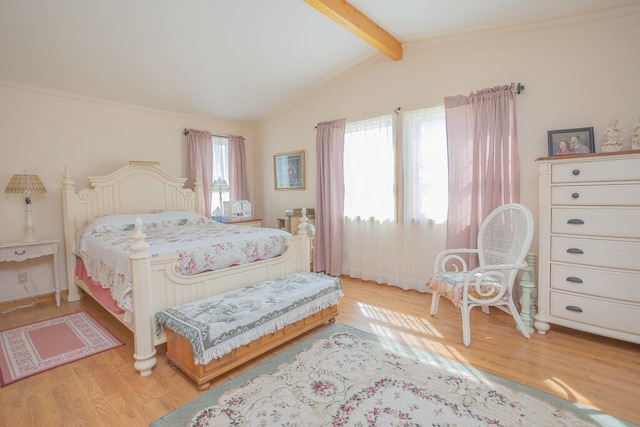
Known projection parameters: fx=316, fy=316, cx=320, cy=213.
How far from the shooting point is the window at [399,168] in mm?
3539

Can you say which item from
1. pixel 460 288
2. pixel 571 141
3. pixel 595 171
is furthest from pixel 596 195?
pixel 460 288

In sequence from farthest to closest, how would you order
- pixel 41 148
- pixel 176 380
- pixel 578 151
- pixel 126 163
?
1. pixel 126 163
2. pixel 41 148
3. pixel 578 151
4. pixel 176 380

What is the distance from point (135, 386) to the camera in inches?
79.1

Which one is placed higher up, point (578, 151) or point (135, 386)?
point (578, 151)

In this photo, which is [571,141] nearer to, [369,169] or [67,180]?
[369,169]

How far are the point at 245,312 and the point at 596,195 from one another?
8.74 ft

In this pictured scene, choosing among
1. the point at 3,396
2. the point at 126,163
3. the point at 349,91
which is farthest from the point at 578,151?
the point at 126,163

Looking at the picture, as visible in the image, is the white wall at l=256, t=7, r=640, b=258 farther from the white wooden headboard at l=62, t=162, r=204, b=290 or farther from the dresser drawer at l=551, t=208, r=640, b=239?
the white wooden headboard at l=62, t=162, r=204, b=290

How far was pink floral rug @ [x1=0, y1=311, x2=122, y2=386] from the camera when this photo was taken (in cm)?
225

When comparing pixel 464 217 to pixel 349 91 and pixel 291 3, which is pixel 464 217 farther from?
pixel 291 3

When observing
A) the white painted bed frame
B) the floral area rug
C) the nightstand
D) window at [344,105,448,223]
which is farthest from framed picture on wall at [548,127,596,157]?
the nightstand

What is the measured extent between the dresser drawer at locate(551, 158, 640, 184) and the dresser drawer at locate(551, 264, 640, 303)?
0.67 m

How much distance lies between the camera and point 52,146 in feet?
11.8

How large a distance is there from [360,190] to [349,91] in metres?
1.34
